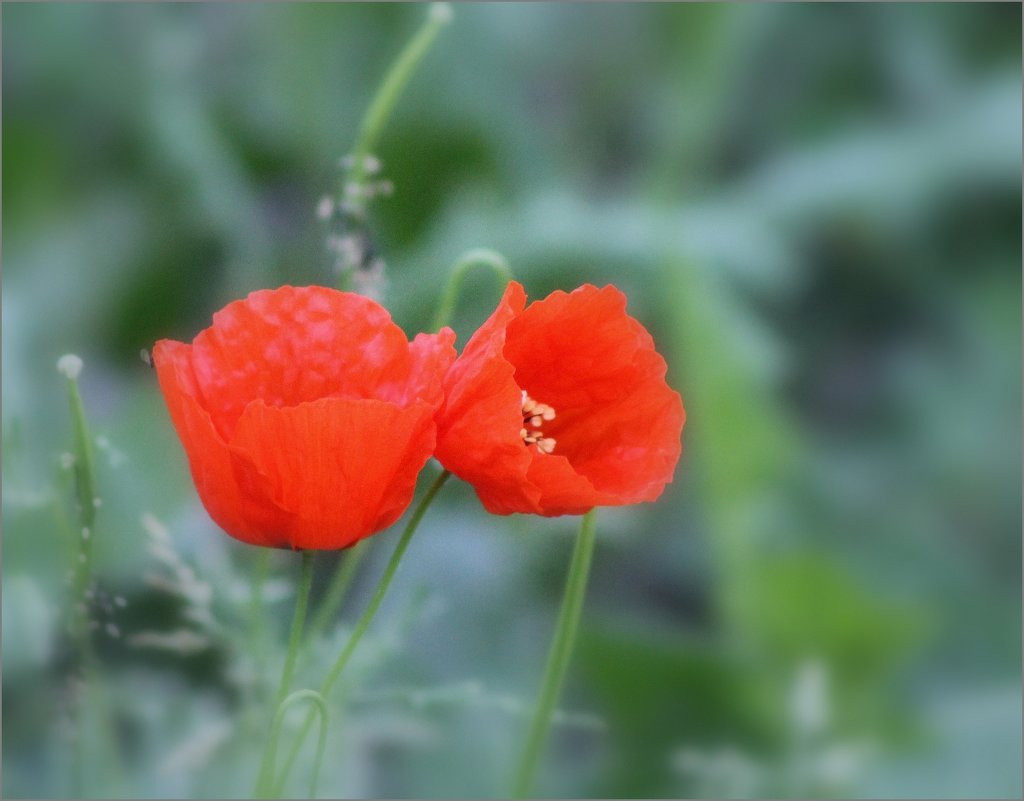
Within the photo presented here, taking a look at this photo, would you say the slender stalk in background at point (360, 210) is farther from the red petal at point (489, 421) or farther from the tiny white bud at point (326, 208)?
the red petal at point (489, 421)

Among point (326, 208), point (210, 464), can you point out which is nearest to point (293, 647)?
point (210, 464)

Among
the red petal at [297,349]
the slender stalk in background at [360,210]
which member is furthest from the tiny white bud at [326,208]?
the red petal at [297,349]

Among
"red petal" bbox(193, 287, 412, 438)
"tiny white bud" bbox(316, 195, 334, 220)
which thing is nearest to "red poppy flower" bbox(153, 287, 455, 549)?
"red petal" bbox(193, 287, 412, 438)

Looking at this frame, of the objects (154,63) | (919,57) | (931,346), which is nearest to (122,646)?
(154,63)

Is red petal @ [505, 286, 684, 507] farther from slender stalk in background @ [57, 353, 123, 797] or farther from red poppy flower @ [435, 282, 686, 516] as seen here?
slender stalk in background @ [57, 353, 123, 797]

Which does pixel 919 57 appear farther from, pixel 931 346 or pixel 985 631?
pixel 985 631
